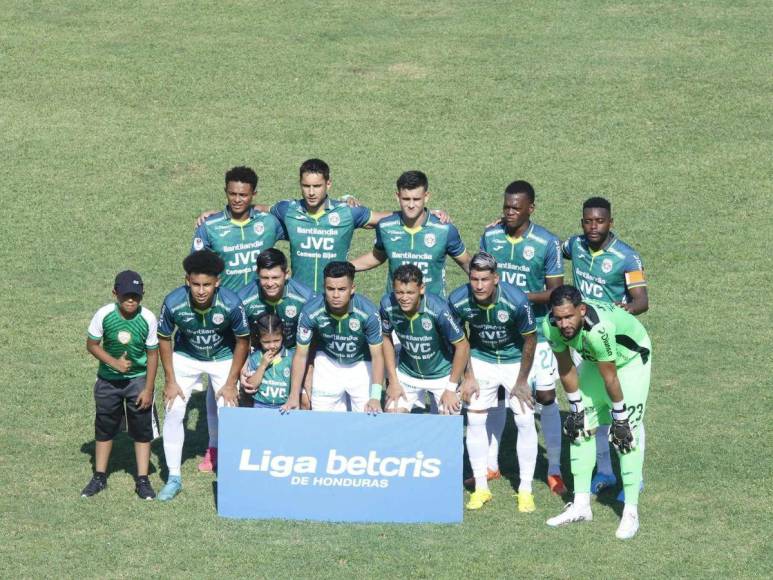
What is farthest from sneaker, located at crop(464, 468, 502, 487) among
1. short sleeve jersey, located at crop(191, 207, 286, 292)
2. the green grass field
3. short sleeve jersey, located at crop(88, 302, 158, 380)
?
short sleeve jersey, located at crop(88, 302, 158, 380)

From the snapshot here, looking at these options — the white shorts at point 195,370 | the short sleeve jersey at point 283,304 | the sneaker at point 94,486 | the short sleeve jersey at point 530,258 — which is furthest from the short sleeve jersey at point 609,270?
the sneaker at point 94,486

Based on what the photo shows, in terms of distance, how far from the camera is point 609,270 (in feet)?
43.5

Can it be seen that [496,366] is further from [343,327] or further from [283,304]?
[283,304]

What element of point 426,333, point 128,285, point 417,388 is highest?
point 128,285

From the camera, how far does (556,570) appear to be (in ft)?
37.0

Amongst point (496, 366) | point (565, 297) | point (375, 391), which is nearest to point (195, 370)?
point (375, 391)

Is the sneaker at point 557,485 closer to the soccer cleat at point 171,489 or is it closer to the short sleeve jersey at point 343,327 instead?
the short sleeve jersey at point 343,327

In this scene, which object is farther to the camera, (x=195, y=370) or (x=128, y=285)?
(x=195, y=370)

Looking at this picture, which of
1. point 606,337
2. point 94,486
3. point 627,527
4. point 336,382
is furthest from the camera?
point 336,382

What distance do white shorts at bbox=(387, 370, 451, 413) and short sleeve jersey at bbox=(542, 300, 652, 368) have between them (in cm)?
141

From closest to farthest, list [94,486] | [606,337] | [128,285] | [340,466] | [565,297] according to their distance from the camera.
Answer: [565,297], [606,337], [340,466], [128,285], [94,486]

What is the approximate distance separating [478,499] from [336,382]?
1738 mm

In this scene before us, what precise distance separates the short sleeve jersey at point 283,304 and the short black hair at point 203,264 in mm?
643

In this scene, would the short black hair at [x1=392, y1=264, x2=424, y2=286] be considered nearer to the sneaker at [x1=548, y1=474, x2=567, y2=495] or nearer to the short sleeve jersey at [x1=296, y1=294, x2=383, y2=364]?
the short sleeve jersey at [x1=296, y1=294, x2=383, y2=364]
